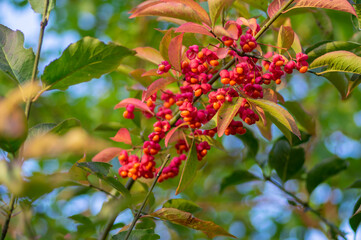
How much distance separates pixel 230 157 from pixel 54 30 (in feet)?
6.58

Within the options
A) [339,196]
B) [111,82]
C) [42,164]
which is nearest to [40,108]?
[111,82]

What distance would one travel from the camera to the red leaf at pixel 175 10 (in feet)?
3.19

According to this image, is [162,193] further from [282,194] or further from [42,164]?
[282,194]

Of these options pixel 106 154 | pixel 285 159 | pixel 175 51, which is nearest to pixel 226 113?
pixel 175 51

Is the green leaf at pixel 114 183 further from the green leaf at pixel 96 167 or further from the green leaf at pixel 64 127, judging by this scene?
the green leaf at pixel 64 127

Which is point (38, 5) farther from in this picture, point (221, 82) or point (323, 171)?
point (323, 171)

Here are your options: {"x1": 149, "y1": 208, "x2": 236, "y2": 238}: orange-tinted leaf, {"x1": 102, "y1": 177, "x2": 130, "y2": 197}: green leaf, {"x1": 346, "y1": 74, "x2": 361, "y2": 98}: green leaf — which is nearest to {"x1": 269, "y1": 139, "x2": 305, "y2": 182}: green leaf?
{"x1": 346, "y1": 74, "x2": 361, "y2": 98}: green leaf

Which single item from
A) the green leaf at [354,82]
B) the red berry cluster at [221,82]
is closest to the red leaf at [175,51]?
the red berry cluster at [221,82]

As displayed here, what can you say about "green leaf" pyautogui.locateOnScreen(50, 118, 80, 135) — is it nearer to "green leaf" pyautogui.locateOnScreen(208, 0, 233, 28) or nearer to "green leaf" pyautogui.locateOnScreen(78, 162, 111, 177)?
"green leaf" pyautogui.locateOnScreen(78, 162, 111, 177)

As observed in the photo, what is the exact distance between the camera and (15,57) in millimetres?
962

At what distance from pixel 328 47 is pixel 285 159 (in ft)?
1.73

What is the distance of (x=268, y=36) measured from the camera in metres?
1.84

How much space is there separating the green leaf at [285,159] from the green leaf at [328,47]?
0.44 meters

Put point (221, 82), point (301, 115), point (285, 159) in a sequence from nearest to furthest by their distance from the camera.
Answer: point (221, 82) < point (301, 115) < point (285, 159)
